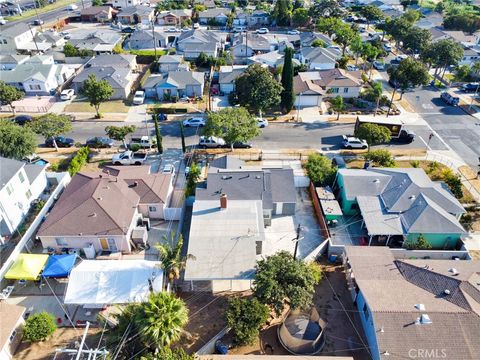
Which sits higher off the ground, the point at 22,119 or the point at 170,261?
the point at 170,261

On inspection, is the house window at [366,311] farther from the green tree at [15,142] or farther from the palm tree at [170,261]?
the green tree at [15,142]

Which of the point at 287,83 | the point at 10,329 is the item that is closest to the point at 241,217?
the point at 10,329

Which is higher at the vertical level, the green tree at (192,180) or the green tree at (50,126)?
the green tree at (50,126)

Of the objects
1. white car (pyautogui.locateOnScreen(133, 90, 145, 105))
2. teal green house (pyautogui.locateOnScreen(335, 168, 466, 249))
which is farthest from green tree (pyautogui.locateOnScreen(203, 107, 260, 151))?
white car (pyautogui.locateOnScreen(133, 90, 145, 105))

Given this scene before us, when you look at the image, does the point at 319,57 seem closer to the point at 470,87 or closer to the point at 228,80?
the point at 228,80

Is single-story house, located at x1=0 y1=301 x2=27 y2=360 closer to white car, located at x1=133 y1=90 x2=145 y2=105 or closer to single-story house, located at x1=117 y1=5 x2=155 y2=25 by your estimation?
white car, located at x1=133 y1=90 x2=145 y2=105

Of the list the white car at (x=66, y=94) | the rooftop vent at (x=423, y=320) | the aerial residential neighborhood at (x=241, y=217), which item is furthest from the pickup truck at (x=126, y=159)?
the rooftop vent at (x=423, y=320)
